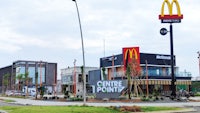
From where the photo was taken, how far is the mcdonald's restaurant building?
2697 inches

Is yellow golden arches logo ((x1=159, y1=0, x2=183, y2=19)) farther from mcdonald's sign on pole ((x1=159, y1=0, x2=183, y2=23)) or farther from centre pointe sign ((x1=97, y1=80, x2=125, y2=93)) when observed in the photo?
centre pointe sign ((x1=97, y1=80, x2=125, y2=93))

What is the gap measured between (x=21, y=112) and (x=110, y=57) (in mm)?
57133

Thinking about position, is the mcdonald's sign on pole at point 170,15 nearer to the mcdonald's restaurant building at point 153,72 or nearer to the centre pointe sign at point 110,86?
the centre pointe sign at point 110,86

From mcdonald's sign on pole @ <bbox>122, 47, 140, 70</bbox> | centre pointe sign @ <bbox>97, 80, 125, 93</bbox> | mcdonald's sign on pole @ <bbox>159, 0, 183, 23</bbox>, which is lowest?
centre pointe sign @ <bbox>97, 80, 125, 93</bbox>

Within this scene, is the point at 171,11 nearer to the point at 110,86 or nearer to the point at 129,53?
the point at 110,86

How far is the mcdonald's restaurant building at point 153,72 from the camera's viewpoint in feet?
225

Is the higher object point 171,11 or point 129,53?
point 171,11

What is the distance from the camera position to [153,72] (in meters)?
69.3

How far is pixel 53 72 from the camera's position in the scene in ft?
418

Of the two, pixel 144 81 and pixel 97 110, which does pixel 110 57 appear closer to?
pixel 144 81

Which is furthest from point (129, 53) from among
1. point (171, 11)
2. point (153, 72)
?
point (171, 11)

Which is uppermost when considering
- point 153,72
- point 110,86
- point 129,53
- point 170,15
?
point 170,15

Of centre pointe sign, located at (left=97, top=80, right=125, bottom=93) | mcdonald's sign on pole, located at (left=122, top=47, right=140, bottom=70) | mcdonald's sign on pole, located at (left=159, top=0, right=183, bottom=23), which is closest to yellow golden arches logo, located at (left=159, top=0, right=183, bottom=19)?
mcdonald's sign on pole, located at (left=159, top=0, right=183, bottom=23)

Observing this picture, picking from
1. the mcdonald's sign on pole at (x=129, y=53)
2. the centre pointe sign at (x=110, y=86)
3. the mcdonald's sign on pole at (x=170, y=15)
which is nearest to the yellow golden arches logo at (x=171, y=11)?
the mcdonald's sign on pole at (x=170, y=15)
